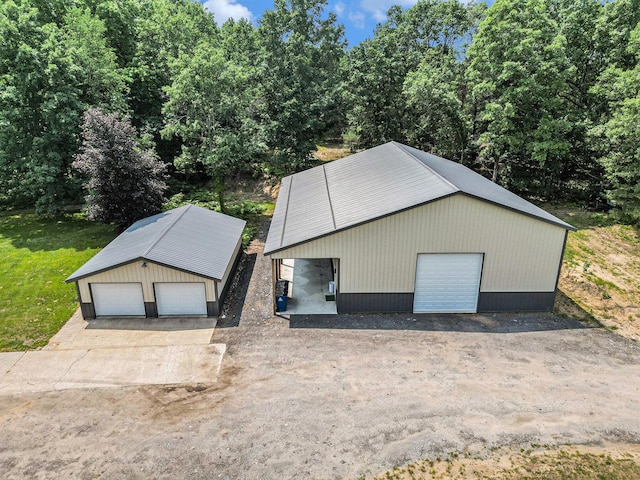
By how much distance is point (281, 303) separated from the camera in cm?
1648

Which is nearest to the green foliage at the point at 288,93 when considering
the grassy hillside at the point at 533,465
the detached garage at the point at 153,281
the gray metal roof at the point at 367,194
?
the gray metal roof at the point at 367,194

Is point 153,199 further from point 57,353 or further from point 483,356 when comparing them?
point 483,356

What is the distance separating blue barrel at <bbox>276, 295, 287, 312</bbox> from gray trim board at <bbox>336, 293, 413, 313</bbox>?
210cm

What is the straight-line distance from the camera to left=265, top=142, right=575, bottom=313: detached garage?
15.6 metres

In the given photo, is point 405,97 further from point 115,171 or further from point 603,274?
point 115,171

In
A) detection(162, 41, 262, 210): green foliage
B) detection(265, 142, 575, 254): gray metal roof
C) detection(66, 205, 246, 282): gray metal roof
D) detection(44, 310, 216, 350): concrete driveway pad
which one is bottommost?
detection(44, 310, 216, 350): concrete driveway pad

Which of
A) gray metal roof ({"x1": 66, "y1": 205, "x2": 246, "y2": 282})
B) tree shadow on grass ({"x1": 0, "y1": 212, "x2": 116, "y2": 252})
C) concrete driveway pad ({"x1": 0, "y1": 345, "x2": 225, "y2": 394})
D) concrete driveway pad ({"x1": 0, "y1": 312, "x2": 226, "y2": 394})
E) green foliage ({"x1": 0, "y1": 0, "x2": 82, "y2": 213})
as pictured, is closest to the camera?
concrete driveway pad ({"x1": 0, "y1": 345, "x2": 225, "y2": 394})

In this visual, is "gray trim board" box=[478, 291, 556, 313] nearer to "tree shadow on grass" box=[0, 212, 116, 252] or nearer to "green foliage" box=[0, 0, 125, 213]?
"tree shadow on grass" box=[0, 212, 116, 252]

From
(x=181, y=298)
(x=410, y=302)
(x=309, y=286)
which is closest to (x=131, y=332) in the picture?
(x=181, y=298)

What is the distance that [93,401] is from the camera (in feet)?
37.9

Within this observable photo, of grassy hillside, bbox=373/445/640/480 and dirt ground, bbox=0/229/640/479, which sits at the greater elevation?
dirt ground, bbox=0/229/640/479

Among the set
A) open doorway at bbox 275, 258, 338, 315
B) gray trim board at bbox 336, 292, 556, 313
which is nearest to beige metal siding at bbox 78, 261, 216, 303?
open doorway at bbox 275, 258, 338, 315

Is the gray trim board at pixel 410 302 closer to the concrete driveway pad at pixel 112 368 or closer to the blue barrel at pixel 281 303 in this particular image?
the blue barrel at pixel 281 303

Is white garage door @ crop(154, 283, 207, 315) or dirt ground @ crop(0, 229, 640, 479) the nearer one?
dirt ground @ crop(0, 229, 640, 479)
